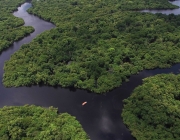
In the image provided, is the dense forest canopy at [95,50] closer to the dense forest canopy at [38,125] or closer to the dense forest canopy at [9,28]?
the dense forest canopy at [9,28]

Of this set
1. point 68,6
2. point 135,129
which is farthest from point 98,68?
point 68,6

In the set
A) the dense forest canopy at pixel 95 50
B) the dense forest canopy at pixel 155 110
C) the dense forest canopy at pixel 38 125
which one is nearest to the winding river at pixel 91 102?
the dense forest canopy at pixel 95 50

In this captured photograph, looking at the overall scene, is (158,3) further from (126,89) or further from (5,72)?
(5,72)

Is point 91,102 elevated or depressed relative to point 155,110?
depressed

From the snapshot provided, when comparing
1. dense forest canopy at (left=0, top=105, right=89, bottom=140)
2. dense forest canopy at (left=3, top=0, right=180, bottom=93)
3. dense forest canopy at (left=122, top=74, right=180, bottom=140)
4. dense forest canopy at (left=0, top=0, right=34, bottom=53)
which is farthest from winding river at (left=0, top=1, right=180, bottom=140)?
dense forest canopy at (left=0, top=0, right=34, bottom=53)

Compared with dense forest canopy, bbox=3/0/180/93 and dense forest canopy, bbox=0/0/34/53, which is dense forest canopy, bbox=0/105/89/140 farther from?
dense forest canopy, bbox=0/0/34/53

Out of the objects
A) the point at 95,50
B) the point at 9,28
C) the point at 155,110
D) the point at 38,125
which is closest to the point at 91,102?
the point at 38,125

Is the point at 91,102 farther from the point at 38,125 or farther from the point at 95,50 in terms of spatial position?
the point at 95,50
